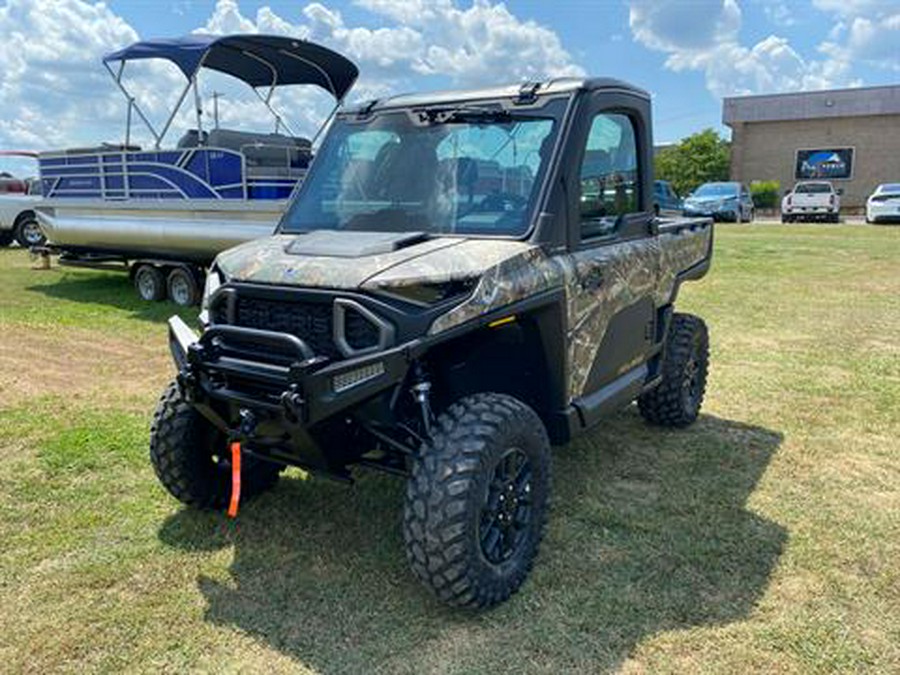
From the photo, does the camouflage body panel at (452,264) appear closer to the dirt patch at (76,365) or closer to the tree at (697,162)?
the dirt patch at (76,365)

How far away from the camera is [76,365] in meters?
7.04

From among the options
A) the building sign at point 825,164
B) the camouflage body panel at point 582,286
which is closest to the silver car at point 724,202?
the building sign at point 825,164

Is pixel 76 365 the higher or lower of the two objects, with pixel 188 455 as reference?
lower

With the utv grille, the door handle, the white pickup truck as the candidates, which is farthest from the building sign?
the utv grille

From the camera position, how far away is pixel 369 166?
3.98 m

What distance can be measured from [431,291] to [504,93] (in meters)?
1.31

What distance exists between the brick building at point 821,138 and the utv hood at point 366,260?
46445 mm

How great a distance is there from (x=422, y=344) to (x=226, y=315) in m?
0.94

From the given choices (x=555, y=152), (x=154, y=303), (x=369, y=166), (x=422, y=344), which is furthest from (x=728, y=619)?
(x=154, y=303)

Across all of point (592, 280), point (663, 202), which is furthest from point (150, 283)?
point (663, 202)

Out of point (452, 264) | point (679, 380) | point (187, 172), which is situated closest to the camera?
point (452, 264)

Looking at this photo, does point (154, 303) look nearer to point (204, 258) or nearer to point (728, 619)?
point (204, 258)

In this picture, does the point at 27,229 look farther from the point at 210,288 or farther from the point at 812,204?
the point at 812,204

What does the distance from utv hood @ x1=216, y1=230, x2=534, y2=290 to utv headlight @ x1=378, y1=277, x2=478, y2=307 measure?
2cm
